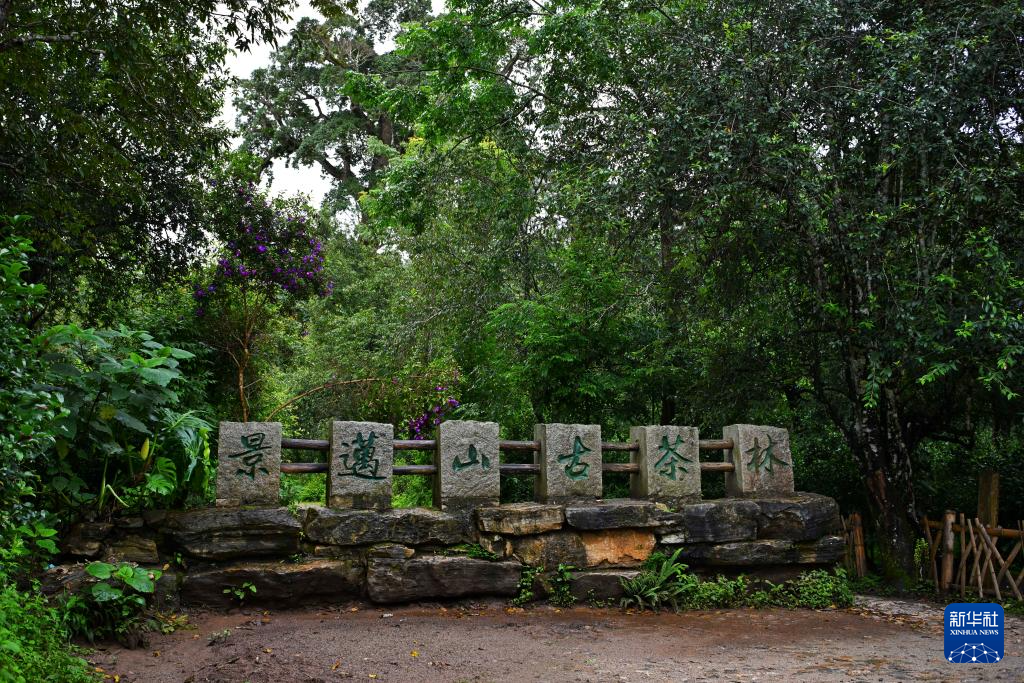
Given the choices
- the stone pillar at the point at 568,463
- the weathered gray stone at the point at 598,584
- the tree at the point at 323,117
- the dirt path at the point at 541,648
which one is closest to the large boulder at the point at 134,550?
the dirt path at the point at 541,648

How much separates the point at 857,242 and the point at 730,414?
2.69 metres

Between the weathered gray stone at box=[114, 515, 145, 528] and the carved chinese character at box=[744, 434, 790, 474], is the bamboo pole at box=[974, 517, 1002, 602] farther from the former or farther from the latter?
the weathered gray stone at box=[114, 515, 145, 528]

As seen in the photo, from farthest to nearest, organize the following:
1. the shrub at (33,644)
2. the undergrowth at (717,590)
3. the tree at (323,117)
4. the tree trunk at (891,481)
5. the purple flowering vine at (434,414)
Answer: the tree at (323,117) → the purple flowering vine at (434,414) → the tree trunk at (891,481) → the undergrowth at (717,590) → the shrub at (33,644)

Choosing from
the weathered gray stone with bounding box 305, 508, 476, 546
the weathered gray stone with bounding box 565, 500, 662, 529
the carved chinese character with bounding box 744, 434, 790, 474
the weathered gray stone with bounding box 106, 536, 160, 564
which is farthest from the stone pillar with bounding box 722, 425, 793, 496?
the weathered gray stone with bounding box 106, 536, 160, 564

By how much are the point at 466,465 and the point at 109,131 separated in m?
4.77

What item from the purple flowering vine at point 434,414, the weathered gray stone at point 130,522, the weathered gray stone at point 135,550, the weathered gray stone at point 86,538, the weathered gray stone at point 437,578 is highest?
the purple flowering vine at point 434,414

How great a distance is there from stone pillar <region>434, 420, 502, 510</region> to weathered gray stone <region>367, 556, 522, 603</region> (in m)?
0.54

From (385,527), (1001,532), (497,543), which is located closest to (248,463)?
(385,527)

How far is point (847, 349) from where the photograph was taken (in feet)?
25.2

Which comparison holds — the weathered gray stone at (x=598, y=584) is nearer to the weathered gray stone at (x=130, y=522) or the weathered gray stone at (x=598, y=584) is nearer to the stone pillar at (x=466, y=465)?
the stone pillar at (x=466, y=465)

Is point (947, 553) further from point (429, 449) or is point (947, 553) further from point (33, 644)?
point (33, 644)

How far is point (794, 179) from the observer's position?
689cm

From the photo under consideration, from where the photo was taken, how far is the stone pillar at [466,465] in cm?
667

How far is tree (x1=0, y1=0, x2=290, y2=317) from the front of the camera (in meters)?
6.23
